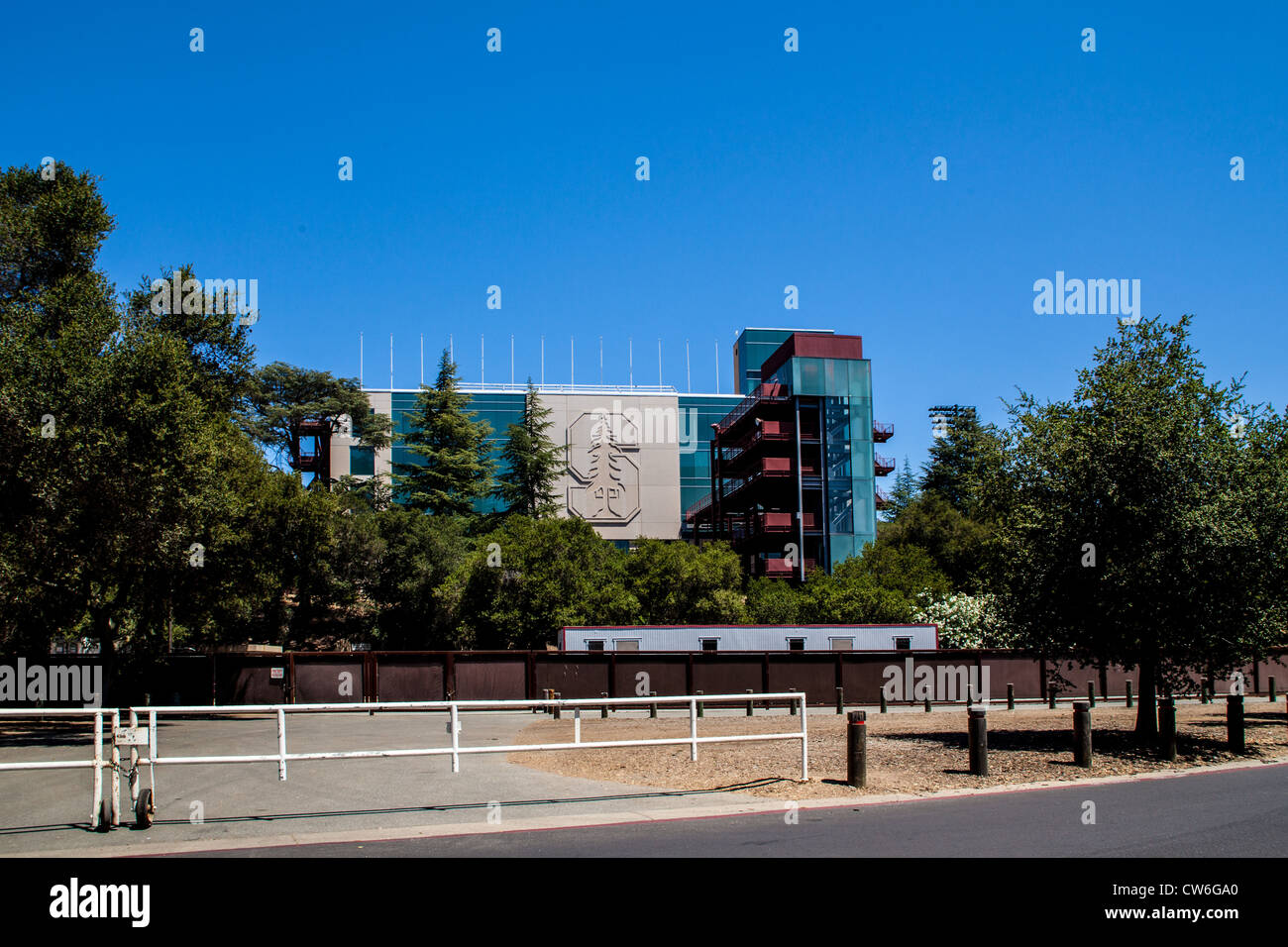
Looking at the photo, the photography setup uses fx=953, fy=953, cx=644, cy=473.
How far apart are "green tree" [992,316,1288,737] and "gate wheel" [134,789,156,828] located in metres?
15.5

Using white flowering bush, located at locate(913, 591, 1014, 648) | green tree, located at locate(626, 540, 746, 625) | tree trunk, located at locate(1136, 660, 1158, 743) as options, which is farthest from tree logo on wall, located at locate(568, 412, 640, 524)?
tree trunk, located at locate(1136, 660, 1158, 743)

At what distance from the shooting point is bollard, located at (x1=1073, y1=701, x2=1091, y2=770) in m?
15.3

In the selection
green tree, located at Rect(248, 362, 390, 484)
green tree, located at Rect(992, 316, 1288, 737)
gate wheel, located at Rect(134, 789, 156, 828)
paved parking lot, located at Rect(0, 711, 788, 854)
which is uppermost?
green tree, located at Rect(248, 362, 390, 484)

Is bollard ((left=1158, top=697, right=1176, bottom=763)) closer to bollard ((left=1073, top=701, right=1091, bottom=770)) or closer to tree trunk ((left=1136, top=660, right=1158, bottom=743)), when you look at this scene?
tree trunk ((left=1136, top=660, right=1158, bottom=743))

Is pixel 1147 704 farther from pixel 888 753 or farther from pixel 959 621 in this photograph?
pixel 959 621

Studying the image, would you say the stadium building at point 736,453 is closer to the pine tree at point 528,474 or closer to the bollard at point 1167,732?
the pine tree at point 528,474

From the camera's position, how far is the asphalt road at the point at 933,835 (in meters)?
8.78

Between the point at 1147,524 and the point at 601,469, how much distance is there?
60453 millimetres

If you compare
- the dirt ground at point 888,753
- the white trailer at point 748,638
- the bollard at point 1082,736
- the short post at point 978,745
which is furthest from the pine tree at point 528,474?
the short post at point 978,745

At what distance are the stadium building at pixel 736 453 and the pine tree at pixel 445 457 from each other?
4.70 m

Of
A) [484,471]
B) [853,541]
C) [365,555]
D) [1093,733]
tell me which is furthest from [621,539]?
[1093,733]

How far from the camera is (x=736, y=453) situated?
7481 cm

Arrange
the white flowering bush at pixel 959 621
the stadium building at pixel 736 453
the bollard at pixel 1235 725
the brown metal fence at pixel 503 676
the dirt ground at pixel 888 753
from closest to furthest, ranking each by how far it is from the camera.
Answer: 1. the dirt ground at pixel 888 753
2. the bollard at pixel 1235 725
3. the brown metal fence at pixel 503 676
4. the white flowering bush at pixel 959 621
5. the stadium building at pixel 736 453
